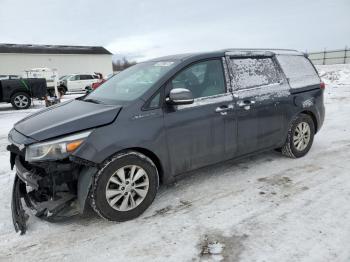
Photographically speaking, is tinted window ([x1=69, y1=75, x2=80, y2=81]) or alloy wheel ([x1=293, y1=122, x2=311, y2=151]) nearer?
alloy wheel ([x1=293, y1=122, x2=311, y2=151])

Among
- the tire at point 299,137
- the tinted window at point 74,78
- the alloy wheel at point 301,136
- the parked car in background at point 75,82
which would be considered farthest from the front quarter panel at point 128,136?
the tinted window at point 74,78

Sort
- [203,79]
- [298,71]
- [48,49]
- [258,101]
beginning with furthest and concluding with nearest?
1. [48,49]
2. [298,71]
3. [258,101]
4. [203,79]

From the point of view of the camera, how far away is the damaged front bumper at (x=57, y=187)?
2.94 metres

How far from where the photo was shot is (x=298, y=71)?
15.9 feet

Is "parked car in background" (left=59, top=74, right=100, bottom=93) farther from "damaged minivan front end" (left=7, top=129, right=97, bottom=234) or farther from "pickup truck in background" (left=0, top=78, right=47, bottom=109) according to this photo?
"damaged minivan front end" (left=7, top=129, right=97, bottom=234)

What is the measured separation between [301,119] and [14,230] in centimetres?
416

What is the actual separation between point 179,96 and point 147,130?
→ 0.49 metres

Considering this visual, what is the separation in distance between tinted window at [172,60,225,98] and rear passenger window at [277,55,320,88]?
1345 mm

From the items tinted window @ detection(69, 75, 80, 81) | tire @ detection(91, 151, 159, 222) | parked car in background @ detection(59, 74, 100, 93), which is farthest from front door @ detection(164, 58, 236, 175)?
tinted window @ detection(69, 75, 80, 81)

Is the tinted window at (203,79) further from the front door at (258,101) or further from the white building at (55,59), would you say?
the white building at (55,59)

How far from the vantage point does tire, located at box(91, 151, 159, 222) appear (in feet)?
9.88

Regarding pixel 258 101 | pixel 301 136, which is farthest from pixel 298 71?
pixel 258 101

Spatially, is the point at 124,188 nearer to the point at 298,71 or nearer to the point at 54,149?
the point at 54,149

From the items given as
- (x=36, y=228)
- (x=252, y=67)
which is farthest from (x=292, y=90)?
(x=36, y=228)
